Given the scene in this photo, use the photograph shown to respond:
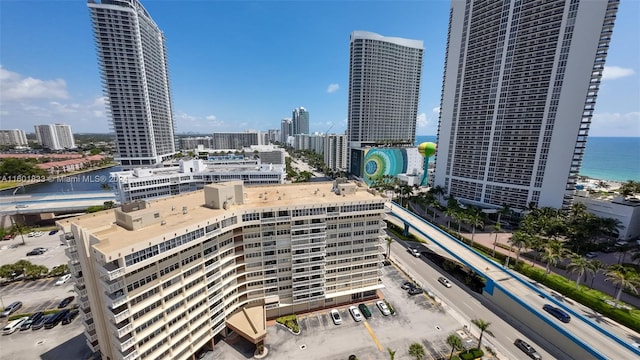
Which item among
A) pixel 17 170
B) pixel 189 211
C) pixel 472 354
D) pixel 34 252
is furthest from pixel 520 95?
pixel 17 170

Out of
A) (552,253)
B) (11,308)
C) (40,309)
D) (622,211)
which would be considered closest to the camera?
(11,308)

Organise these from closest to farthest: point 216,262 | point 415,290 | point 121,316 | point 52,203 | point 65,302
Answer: point 121,316, point 216,262, point 65,302, point 415,290, point 52,203

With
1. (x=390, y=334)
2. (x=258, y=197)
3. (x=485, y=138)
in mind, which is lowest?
(x=390, y=334)

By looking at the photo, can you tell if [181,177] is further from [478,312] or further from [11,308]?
[478,312]

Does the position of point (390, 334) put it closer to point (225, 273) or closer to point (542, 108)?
point (225, 273)

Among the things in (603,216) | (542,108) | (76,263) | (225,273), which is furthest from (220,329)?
(603,216)

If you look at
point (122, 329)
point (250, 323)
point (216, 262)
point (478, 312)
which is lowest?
point (478, 312)
